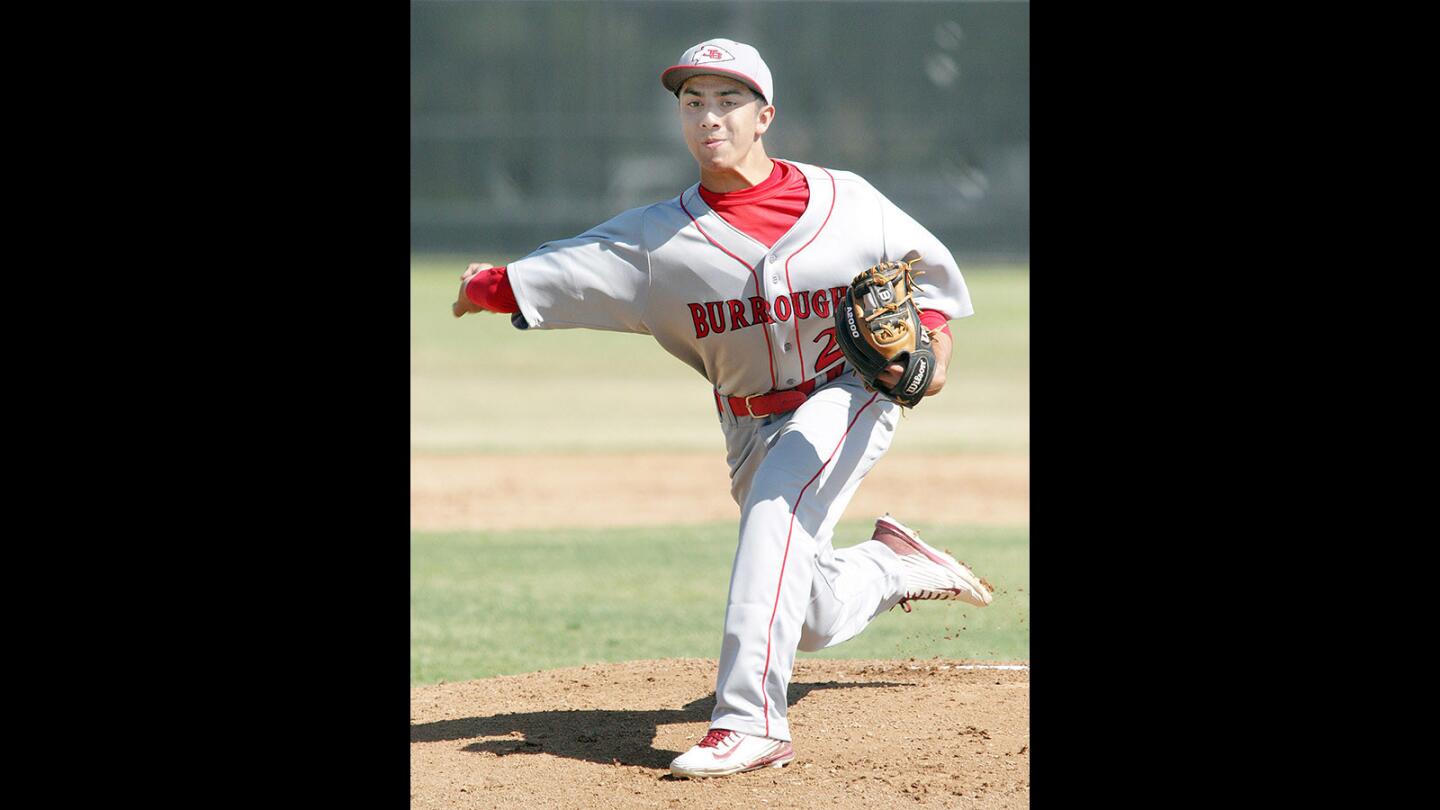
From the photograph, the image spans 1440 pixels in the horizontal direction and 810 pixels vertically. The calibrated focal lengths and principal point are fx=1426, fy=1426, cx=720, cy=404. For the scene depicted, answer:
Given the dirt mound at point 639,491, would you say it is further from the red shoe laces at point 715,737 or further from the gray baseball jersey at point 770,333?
the red shoe laces at point 715,737

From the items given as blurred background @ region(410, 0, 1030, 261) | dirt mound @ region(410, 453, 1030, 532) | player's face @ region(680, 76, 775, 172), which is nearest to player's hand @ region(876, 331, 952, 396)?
player's face @ region(680, 76, 775, 172)

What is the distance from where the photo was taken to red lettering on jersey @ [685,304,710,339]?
3.87 meters

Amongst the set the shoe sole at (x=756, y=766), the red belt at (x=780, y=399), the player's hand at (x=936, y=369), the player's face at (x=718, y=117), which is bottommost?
the shoe sole at (x=756, y=766)

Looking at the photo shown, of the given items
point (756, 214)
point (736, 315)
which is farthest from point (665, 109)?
point (736, 315)

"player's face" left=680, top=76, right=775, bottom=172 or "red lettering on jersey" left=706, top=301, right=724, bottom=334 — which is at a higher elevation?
"player's face" left=680, top=76, right=775, bottom=172

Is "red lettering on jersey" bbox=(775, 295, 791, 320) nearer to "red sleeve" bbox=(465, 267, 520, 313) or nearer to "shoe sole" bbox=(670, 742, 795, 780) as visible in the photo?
"red sleeve" bbox=(465, 267, 520, 313)

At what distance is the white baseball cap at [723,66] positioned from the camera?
12.4ft

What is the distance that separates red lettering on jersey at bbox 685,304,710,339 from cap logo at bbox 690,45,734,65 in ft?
2.13

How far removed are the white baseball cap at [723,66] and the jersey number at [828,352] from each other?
2.17ft

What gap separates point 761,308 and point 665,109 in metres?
24.4

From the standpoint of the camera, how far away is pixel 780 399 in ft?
13.3

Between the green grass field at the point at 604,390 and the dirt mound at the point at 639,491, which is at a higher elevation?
the green grass field at the point at 604,390

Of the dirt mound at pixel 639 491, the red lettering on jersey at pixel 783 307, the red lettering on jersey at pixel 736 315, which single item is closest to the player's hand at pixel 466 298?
the red lettering on jersey at pixel 736 315

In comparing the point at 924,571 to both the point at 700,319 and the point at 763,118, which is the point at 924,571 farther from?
the point at 763,118
